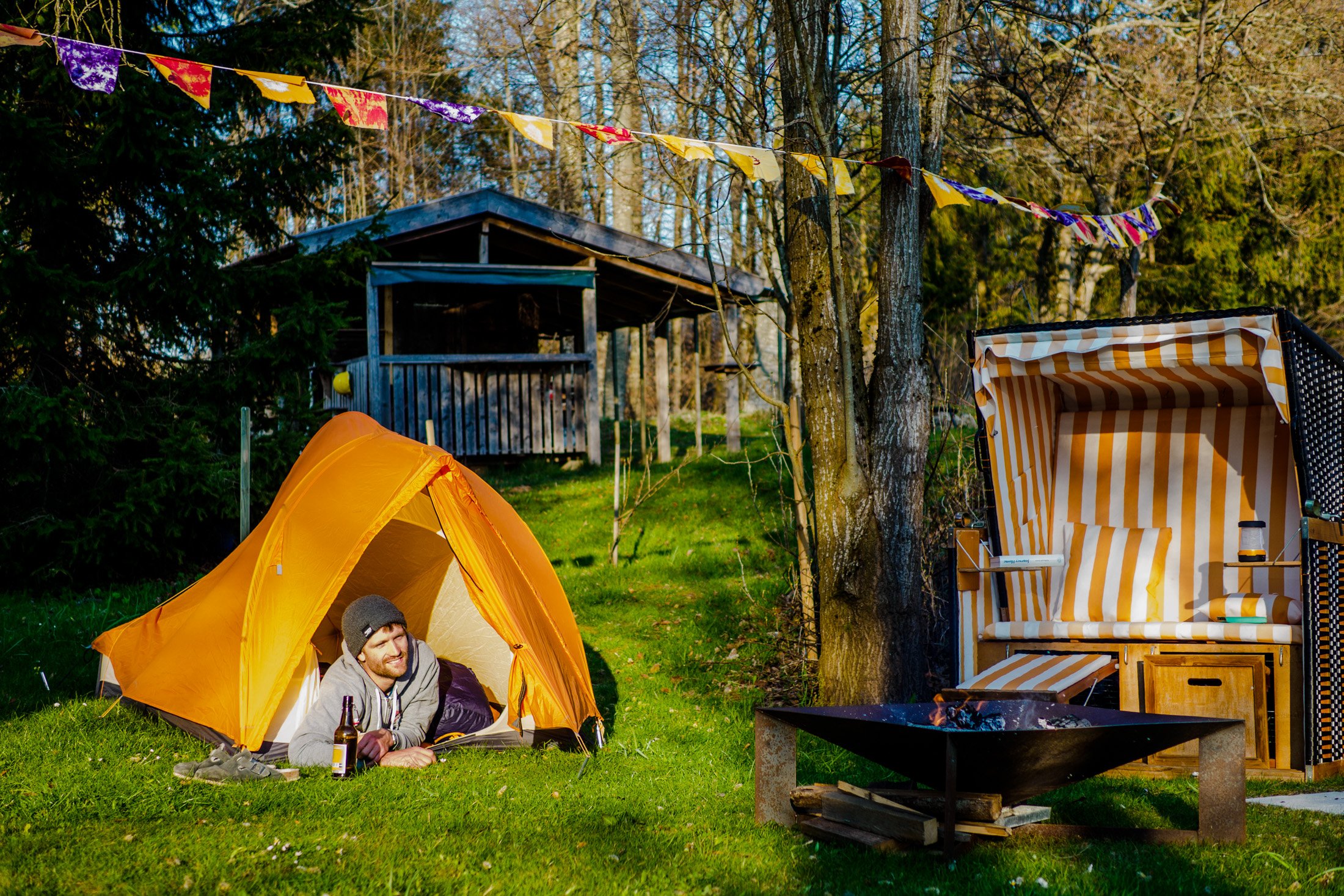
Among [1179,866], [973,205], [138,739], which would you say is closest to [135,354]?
[138,739]

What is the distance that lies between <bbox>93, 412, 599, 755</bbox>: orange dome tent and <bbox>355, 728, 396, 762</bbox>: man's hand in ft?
1.43

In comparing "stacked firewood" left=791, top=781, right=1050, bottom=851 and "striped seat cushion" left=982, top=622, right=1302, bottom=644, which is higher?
"striped seat cushion" left=982, top=622, right=1302, bottom=644

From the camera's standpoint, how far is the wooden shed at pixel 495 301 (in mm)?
14477

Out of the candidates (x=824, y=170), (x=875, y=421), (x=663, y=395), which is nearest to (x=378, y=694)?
(x=875, y=421)

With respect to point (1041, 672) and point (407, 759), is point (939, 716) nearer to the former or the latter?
point (1041, 672)

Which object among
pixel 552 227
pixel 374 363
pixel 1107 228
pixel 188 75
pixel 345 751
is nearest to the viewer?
pixel 345 751

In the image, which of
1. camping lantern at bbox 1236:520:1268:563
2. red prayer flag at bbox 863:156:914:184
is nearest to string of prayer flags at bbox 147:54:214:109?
red prayer flag at bbox 863:156:914:184

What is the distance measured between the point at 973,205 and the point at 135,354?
12457 millimetres

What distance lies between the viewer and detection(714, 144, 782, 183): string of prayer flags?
6.31 m

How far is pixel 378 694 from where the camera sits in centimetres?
573

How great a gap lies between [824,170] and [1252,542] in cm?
325

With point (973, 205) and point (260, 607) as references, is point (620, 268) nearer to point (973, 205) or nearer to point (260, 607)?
point (973, 205)

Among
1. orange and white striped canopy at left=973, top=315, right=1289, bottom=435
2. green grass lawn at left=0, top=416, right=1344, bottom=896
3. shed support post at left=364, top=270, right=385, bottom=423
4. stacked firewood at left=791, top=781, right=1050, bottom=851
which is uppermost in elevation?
shed support post at left=364, top=270, right=385, bottom=423

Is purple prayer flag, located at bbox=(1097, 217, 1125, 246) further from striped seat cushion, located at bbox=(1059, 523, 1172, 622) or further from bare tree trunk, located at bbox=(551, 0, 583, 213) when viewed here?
bare tree trunk, located at bbox=(551, 0, 583, 213)
